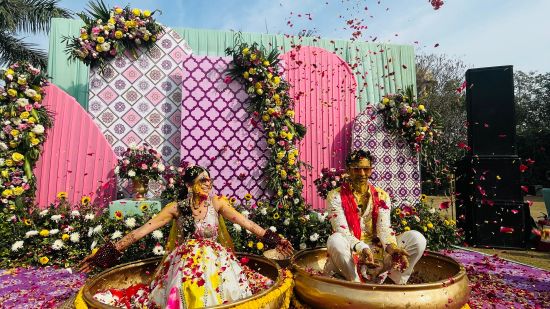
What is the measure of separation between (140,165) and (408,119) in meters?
5.09

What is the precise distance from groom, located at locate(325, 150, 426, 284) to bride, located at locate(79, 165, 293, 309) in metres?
0.43

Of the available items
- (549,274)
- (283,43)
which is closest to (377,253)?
(549,274)

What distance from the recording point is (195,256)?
7.85ft

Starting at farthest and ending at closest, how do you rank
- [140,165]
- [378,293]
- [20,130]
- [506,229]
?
1. [506,229]
2. [140,165]
3. [20,130]
4. [378,293]

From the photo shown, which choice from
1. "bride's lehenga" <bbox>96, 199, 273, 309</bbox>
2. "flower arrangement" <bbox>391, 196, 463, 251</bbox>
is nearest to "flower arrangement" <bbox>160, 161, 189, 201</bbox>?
"bride's lehenga" <bbox>96, 199, 273, 309</bbox>

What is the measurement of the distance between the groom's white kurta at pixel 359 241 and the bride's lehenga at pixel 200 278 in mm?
550

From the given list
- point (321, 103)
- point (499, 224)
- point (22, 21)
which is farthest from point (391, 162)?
point (22, 21)

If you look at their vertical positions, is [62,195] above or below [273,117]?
below

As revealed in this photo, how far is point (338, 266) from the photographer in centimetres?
258

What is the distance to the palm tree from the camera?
44.4ft

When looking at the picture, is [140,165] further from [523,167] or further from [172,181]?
[523,167]

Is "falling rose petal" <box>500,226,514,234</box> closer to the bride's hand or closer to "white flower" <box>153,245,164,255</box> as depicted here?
the bride's hand

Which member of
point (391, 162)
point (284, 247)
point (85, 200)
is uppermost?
point (391, 162)

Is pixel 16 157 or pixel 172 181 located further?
pixel 172 181
